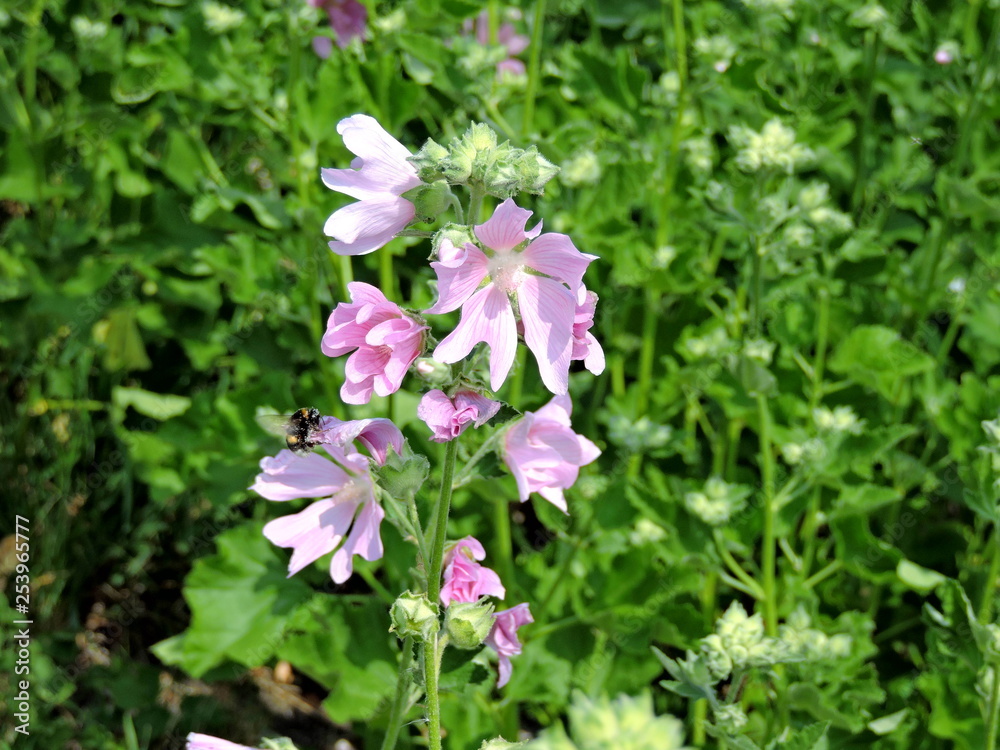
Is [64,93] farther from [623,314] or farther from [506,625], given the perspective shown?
[506,625]

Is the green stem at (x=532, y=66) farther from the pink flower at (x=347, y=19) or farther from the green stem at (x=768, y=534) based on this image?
the green stem at (x=768, y=534)

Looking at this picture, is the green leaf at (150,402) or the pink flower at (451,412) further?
the green leaf at (150,402)

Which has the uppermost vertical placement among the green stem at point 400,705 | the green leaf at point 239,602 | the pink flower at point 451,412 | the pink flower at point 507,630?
the pink flower at point 451,412

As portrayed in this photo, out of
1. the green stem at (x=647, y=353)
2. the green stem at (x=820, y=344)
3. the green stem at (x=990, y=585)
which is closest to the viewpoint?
the green stem at (x=990, y=585)

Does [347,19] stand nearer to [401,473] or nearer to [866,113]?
[866,113]

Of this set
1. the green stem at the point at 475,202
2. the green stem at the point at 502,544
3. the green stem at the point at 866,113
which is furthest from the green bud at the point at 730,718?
the green stem at the point at 866,113

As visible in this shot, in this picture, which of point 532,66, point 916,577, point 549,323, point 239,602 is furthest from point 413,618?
point 532,66
